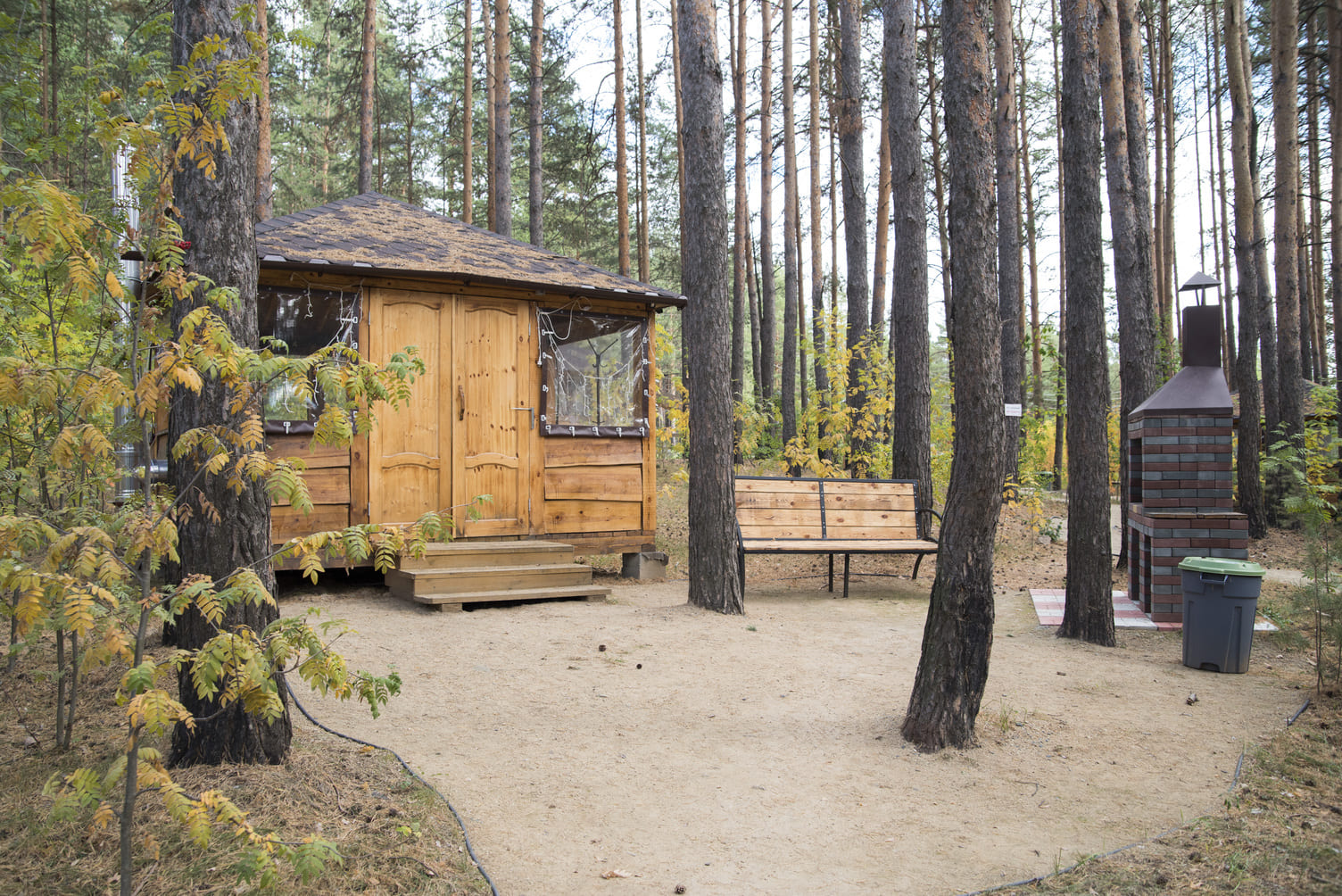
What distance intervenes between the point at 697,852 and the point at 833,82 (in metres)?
18.8

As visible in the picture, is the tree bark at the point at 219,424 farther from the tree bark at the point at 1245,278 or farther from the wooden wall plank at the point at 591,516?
the tree bark at the point at 1245,278

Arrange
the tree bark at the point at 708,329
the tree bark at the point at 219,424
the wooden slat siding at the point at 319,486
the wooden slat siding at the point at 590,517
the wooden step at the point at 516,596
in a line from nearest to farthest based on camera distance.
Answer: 1. the tree bark at the point at 219,424
2. the wooden step at the point at 516,596
3. the tree bark at the point at 708,329
4. the wooden slat siding at the point at 319,486
5. the wooden slat siding at the point at 590,517

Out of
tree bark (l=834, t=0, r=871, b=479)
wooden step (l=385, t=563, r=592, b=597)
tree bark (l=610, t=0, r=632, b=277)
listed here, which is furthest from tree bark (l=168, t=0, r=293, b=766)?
tree bark (l=610, t=0, r=632, b=277)

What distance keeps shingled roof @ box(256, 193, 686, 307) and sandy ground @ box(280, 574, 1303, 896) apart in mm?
3149

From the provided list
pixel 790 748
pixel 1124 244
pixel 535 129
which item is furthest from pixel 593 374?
pixel 535 129

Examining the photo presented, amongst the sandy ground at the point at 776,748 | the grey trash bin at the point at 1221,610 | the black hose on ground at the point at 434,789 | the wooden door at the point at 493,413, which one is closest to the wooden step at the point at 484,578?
the sandy ground at the point at 776,748

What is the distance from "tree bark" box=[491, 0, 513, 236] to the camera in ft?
48.1

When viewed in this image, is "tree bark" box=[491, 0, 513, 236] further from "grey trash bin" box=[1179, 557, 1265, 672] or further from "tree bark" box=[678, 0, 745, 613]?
"grey trash bin" box=[1179, 557, 1265, 672]

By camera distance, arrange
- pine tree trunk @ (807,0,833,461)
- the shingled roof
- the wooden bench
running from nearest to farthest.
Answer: the shingled roof, the wooden bench, pine tree trunk @ (807,0,833,461)

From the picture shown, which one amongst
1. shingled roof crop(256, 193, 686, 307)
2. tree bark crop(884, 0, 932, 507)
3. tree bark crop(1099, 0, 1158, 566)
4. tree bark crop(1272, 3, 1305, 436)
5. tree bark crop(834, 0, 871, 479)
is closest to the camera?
shingled roof crop(256, 193, 686, 307)

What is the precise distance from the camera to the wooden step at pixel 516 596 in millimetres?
7539

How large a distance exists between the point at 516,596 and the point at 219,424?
15.1 ft

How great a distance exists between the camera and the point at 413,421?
337 inches

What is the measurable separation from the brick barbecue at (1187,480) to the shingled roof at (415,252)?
4.30 m
